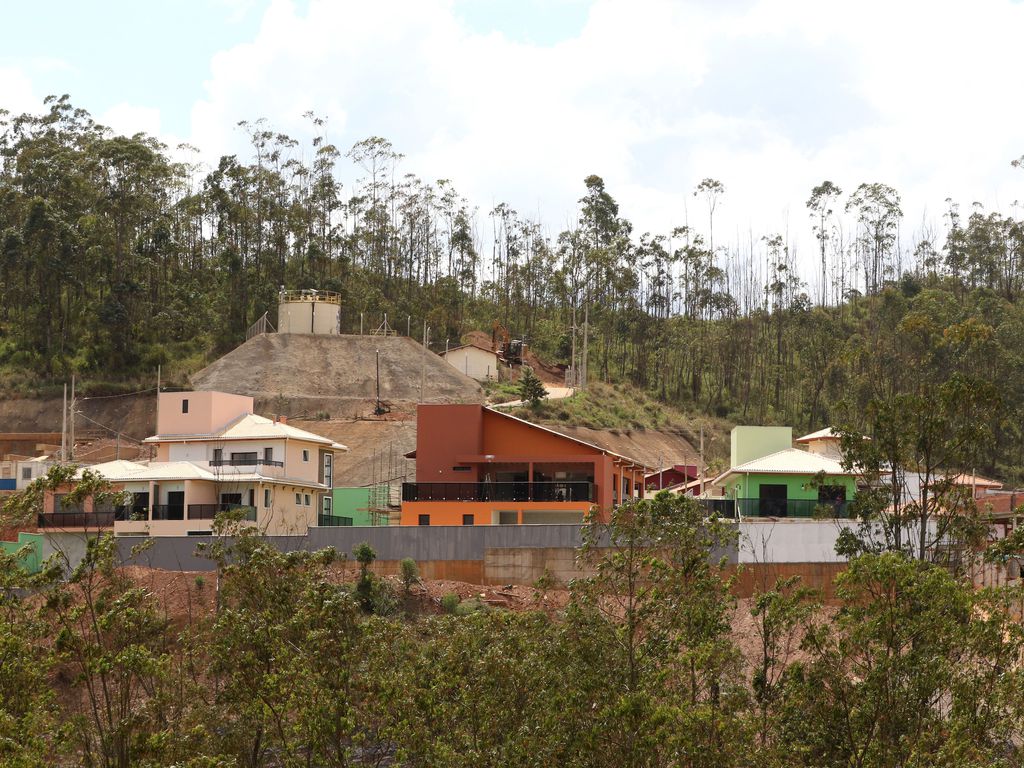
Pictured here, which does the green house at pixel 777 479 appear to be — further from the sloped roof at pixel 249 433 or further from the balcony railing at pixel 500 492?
the sloped roof at pixel 249 433

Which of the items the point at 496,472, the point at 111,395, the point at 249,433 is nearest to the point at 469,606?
the point at 496,472

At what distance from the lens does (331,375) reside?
82750mm

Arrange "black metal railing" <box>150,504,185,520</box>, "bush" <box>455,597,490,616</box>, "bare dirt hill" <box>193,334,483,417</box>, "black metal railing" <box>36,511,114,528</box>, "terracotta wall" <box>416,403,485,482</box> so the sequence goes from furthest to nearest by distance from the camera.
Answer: "bare dirt hill" <box>193,334,483,417</box>, "terracotta wall" <box>416,403,485,482</box>, "black metal railing" <box>150,504,185,520</box>, "black metal railing" <box>36,511,114,528</box>, "bush" <box>455,597,490,616</box>

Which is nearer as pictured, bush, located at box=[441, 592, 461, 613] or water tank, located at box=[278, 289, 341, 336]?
bush, located at box=[441, 592, 461, 613]

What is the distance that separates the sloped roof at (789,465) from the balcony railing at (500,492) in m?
5.71

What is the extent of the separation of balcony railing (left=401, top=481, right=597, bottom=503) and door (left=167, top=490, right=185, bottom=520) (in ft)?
24.3

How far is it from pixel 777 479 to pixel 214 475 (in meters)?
19.6

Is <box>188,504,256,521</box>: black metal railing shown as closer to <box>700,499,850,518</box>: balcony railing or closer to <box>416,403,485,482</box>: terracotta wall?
<box>416,403,485,482</box>: terracotta wall

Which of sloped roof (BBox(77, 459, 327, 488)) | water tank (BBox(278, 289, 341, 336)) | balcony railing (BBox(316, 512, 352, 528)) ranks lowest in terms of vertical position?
balcony railing (BBox(316, 512, 352, 528))

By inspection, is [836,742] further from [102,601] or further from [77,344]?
[77,344]

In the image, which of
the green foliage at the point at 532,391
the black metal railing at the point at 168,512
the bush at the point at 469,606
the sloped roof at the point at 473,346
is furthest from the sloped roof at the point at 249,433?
the sloped roof at the point at 473,346

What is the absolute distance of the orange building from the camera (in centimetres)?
4850

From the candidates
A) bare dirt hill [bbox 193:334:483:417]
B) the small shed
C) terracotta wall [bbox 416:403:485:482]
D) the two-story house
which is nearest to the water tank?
bare dirt hill [bbox 193:334:483:417]

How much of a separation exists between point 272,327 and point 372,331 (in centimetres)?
643
